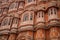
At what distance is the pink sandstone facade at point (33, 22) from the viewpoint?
16.1 meters

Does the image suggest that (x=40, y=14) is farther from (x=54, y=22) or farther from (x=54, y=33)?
(x=54, y=33)

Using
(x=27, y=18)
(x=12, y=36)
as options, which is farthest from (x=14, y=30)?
(x=27, y=18)

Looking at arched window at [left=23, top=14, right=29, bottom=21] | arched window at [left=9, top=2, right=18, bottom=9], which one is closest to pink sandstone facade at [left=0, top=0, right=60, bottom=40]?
arched window at [left=23, top=14, right=29, bottom=21]

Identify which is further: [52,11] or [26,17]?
[26,17]

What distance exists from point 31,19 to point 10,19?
4139 mm

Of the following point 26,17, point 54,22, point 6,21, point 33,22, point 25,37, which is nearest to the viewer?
point 54,22

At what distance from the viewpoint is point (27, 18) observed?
1877cm

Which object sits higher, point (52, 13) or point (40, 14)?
point (40, 14)

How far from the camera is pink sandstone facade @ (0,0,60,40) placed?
16083mm

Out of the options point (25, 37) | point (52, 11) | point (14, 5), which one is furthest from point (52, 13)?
point (14, 5)

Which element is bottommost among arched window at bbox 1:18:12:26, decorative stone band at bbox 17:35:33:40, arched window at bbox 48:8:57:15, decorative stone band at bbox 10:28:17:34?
decorative stone band at bbox 17:35:33:40

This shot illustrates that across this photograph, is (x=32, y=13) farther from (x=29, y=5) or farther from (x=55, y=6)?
(x=55, y=6)

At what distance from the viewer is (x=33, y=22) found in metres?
17.9

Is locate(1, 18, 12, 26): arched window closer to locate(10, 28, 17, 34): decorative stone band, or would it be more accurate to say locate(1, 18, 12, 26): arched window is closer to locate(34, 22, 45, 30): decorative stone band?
locate(10, 28, 17, 34): decorative stone band
